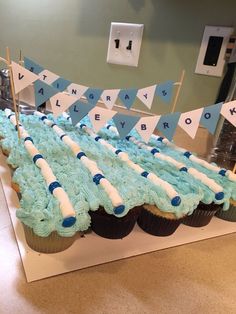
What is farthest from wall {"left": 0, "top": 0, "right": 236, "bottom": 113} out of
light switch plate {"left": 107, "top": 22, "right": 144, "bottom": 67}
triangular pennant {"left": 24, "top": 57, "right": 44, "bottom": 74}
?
triangular pennant {"left": 24, "top": 57, "right": 44, "bottom": 74}

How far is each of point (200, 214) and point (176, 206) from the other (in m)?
0.18

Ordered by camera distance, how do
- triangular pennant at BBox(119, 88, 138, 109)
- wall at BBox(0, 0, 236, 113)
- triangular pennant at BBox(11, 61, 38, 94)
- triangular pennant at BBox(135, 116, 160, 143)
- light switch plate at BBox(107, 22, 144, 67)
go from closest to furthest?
triangular pennant at BBox(11, 61, 38, 94) < triangular pennant at BBox(135, 116, 160, 143) < triangular pennant at BBox(119, 88, 138, 109) < wall at BBox(0, 0, 236, 113) < light switch plate at BBox(107, 22, 144, 67)

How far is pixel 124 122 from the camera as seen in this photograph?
3.16 ft

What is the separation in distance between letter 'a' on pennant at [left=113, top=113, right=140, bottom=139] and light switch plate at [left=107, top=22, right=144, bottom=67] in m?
0.71

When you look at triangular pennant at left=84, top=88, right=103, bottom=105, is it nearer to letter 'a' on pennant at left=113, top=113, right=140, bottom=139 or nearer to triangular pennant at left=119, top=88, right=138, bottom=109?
triangular pennant at left=119, top=88, right=138, bottom=109

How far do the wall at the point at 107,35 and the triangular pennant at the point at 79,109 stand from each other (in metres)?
0.71

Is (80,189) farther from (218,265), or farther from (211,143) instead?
(211,143)

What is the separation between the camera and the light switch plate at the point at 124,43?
1479 millimetres

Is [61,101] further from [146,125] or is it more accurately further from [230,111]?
[230,111]

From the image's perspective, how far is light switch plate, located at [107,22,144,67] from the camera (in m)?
1.48

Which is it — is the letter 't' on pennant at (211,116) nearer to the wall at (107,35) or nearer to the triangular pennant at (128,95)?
the triangular pennant at (128,95)

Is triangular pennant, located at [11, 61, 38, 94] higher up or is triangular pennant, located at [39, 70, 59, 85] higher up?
triangular pennant, located at [11, 61, 38, 94]

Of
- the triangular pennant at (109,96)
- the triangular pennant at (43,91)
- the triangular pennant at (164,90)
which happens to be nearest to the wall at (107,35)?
the triangular pennant at (164,90)

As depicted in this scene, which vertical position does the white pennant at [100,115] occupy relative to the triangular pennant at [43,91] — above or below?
below
